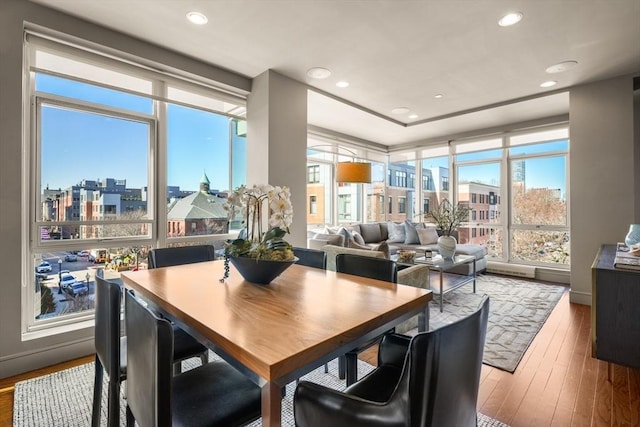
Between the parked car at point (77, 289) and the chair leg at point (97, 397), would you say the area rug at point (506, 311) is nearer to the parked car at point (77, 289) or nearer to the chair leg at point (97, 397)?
the chair leg at point (97, 397)

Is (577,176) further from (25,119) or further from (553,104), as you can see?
(25,119)

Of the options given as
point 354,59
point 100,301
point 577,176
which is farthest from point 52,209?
point 577,176

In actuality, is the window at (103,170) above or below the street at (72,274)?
above

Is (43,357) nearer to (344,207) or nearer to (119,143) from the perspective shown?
(119,143)

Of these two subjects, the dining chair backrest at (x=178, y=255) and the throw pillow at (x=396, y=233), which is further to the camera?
the throw pillow at (x=396, y=233)

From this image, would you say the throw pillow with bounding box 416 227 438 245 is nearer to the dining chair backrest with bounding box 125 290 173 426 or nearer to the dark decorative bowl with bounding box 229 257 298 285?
the dark decorative bowl with bounding box 229 257 298 285

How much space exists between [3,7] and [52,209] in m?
1.47

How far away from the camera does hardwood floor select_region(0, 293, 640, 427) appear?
1.77m

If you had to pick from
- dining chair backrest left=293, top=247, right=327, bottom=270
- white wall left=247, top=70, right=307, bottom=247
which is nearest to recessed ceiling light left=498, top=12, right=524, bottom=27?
white wall left=247, top=70, right=307, bottom=247

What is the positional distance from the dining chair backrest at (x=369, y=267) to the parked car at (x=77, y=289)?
2.43m

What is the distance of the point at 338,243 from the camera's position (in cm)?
368

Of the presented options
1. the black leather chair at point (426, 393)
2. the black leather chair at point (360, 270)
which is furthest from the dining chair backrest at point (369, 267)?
the black leather chair at point (426, 393)

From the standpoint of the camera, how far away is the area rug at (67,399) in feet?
5.71

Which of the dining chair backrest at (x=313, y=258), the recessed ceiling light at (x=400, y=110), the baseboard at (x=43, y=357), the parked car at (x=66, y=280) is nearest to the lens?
the dining chair backrest at (x=313, y=258)
